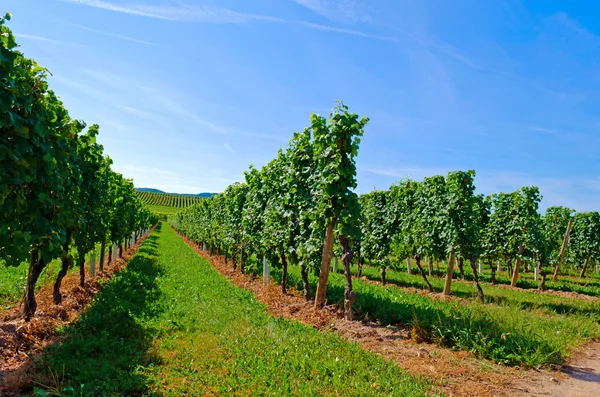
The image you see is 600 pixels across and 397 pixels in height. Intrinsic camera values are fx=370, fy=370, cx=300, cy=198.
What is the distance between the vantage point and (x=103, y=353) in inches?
263

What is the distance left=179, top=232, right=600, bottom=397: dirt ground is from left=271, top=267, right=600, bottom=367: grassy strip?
0.27 meters

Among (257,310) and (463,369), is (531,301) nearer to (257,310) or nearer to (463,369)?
(463,369)

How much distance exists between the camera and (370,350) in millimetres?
7305

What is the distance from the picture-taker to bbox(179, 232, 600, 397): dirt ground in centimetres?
595

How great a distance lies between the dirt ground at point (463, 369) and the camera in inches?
234

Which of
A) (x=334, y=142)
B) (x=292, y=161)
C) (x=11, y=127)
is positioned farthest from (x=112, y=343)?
(x=292, y=161)

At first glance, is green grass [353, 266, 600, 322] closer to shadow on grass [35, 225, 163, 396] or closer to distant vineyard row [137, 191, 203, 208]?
shadow on grass [35, 225, 163, 396]

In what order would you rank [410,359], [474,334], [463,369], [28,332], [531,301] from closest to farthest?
[463,369]
[410,359]
[28,332]
[474,334]
[531,301]

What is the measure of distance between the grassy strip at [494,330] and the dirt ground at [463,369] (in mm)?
267

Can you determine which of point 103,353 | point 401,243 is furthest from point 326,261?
point 401,243

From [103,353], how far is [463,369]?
21.1ft

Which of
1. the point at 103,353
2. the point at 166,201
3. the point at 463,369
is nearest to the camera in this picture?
the point at 463,369

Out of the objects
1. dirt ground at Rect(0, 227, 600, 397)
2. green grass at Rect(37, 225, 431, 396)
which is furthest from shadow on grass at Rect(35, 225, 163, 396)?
dirt ground at Rect(0, 227, 600, 397)

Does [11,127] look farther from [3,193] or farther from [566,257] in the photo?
[566,257]
